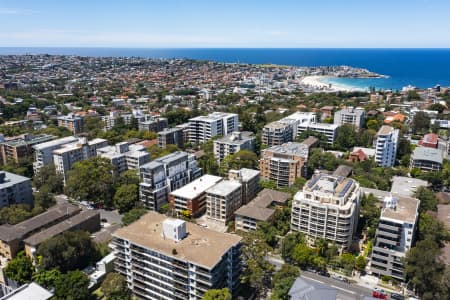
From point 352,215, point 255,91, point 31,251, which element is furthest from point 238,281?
point 255,91

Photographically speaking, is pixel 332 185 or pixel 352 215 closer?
pixel 352 215

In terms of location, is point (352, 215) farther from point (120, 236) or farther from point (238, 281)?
point (120, 236)

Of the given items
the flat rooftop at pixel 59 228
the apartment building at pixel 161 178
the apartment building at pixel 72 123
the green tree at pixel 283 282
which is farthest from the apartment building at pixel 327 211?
the apartment building at pixel 72 123

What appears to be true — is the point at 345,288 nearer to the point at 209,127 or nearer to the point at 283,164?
the point at 283,164

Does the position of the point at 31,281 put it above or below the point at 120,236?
below

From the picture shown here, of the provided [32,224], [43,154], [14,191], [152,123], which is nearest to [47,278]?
[32,224]
